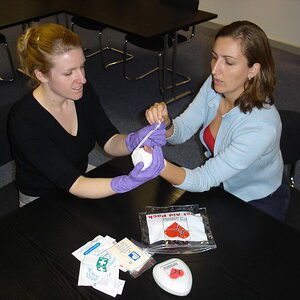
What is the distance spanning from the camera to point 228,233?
1238mm

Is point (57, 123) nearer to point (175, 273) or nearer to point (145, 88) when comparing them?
point (175, 273)

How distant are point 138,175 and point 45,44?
0.60m

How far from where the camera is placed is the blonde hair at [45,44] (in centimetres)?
141

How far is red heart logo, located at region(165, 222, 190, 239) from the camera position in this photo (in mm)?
1218

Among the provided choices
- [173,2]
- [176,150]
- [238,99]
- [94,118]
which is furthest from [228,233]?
[173,2]

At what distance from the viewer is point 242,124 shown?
1.54 metres

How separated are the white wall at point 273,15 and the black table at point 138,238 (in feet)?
12.1

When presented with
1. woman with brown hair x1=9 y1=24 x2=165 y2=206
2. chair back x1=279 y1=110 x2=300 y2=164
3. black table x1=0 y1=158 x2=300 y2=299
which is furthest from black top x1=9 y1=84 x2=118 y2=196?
chair back x1=279 y1=110 x2=300 y2=164

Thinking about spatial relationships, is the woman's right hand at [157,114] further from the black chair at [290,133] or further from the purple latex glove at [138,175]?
the black chair at [290,133]

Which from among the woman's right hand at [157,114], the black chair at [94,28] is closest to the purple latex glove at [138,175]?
the woman's right hand at [157,114]

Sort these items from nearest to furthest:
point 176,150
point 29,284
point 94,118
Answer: point 29,284 < point 94,118 < point 176,150

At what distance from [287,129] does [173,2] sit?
2435mm

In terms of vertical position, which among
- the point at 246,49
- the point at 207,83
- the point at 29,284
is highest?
the point at 246,49

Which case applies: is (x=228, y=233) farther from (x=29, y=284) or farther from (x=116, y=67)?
(x=116, y=67)
